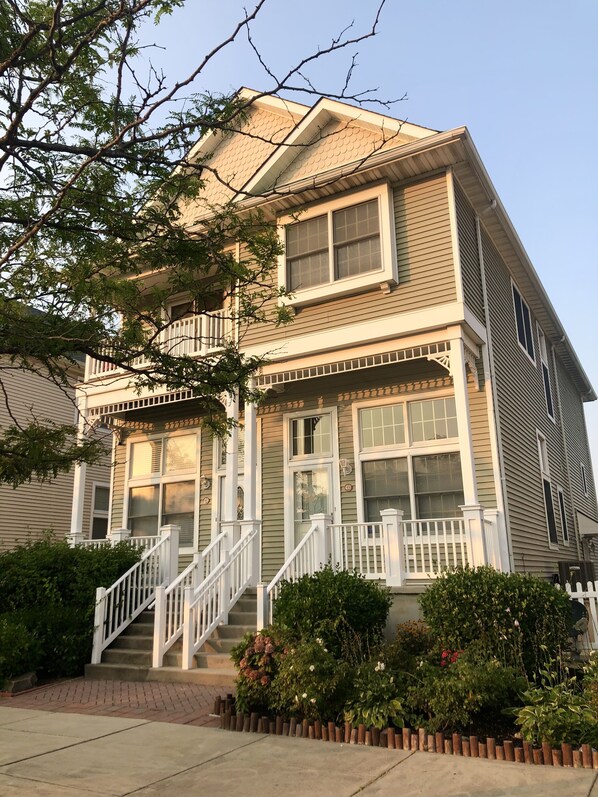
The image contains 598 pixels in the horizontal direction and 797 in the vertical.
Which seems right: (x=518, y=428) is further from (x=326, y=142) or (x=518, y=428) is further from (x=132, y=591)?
(x=132, y=591)

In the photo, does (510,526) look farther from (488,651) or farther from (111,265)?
(111,265)

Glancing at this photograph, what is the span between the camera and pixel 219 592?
30.7 ft

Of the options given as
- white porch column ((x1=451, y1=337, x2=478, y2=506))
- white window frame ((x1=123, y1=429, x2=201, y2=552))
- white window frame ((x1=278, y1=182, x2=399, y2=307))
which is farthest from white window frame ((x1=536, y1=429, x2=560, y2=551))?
white window frame ((x1=123, y1=429, x2=201, y2=552))

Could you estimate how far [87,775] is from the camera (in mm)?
4562

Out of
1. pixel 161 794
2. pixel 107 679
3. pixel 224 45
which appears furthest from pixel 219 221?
pixel 107 679

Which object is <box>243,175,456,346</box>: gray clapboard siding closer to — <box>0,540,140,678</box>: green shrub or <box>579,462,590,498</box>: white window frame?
<box>0,540,140,678</box>: green shrub

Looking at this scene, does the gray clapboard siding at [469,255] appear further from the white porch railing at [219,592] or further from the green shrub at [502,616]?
the white porch railing at [219,592]

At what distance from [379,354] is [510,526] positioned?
11.3 ft

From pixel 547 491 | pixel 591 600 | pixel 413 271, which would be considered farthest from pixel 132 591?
pixel 547 491

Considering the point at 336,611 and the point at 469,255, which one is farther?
the point at 469,255

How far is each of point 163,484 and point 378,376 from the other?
5.37m

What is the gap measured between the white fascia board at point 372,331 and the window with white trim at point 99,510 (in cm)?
1090

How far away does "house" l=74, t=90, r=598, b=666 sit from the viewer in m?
10.1

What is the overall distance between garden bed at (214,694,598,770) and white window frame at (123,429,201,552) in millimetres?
7007
